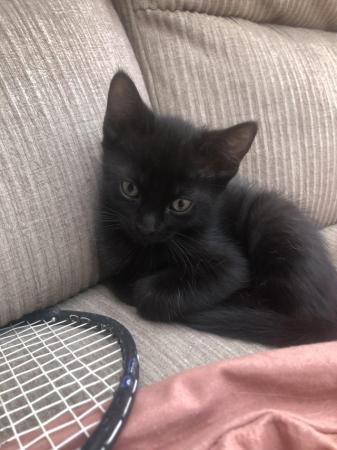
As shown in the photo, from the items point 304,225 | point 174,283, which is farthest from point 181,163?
point 304,225

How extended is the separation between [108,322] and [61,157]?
38cm

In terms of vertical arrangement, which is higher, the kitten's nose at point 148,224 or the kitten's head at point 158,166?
the kitten's head at point 158,166

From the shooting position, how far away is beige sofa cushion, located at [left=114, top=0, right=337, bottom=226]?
47.9 inches

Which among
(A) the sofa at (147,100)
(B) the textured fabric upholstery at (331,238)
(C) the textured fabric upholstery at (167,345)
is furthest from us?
(B) the textured fabric upholstery at (331,238)

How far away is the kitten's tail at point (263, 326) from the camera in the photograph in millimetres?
852

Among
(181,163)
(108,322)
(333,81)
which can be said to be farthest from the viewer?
(333,81)

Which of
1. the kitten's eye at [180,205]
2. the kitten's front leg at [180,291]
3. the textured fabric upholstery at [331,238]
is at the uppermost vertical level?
the kitten's eye at [180,205]

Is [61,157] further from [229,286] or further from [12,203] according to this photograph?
[229,286]

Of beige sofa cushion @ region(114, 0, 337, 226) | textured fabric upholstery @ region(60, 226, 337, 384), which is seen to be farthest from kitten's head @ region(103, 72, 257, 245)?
beige sofa cushion @ region(114, 0, 337, 226)

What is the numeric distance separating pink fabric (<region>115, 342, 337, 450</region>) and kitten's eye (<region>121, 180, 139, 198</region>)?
15.5 inches

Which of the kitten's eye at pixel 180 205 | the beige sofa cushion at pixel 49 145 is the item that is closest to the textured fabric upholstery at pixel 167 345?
the beige sofa cushion at pixel 49 145

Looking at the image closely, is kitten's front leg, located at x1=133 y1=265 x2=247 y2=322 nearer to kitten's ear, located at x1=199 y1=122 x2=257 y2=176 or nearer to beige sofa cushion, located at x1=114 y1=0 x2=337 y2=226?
kitten's ear, located at x1=199 y1=122 x2=257 y2=176

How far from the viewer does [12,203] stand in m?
0.88

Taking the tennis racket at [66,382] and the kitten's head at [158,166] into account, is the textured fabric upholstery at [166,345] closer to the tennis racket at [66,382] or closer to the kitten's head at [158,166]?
the tennis racket at [66,382]
